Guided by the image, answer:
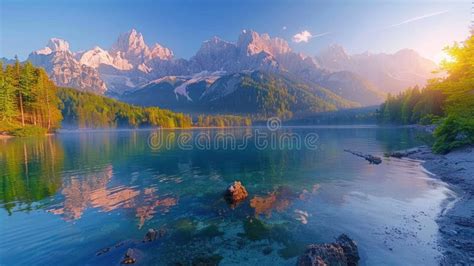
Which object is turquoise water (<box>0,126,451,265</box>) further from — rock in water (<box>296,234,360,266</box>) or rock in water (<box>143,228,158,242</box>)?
rock in water (<box>296,234,360,266</box>)

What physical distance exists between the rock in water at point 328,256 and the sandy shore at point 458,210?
4.96 m

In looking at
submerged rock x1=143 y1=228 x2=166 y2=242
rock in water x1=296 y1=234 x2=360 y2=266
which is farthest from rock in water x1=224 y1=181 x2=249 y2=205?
rock in water x1=296 y1=234 x2=360 y2=266

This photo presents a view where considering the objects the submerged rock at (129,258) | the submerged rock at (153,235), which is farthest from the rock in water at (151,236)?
the submerged rock at (129,258)

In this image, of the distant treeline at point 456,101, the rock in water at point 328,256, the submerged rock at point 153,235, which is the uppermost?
the distant treeline at point 456,101

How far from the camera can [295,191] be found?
3023 centimetres

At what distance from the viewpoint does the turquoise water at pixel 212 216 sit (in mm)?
15781

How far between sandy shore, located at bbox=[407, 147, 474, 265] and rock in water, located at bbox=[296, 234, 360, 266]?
4962 millimetres

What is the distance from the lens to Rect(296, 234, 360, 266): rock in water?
42.0 feet

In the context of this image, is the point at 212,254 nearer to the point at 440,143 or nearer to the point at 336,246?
the point at 336,246

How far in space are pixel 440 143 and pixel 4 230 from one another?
67.4 m

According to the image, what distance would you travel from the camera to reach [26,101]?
121 meters

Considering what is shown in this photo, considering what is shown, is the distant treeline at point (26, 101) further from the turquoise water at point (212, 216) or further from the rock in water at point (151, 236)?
the rock in water at point (151, 236)

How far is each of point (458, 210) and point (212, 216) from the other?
21615mm

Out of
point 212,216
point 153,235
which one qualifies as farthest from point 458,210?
point 153,235
